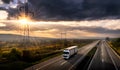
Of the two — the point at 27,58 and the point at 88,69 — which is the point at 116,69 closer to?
the point at 88,69

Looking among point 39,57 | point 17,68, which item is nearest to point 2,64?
point 17,68

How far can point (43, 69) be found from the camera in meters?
42.0

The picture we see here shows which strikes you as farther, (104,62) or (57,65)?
(104,62)

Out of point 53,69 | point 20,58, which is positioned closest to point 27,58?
point 20,58

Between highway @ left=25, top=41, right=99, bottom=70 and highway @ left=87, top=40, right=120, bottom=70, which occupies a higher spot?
highway @ left=25, top=41, right=99, bottom=70

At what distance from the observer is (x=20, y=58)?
60375mm

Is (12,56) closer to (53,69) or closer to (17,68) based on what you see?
(17,68)

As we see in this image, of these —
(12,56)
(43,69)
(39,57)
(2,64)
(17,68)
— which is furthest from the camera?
(39,57)

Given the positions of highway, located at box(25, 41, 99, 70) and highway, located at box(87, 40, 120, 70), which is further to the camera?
highway, located at box(87, 40, 120, 70)

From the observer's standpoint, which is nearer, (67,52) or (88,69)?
(88,69)

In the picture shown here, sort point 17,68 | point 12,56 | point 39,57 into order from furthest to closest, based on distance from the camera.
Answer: point 39,57
point 12,56
point 17,68

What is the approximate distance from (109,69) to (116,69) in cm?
120

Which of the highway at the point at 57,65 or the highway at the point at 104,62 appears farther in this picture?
the highway at the point at 104,62

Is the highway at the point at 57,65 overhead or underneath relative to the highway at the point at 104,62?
overhead
